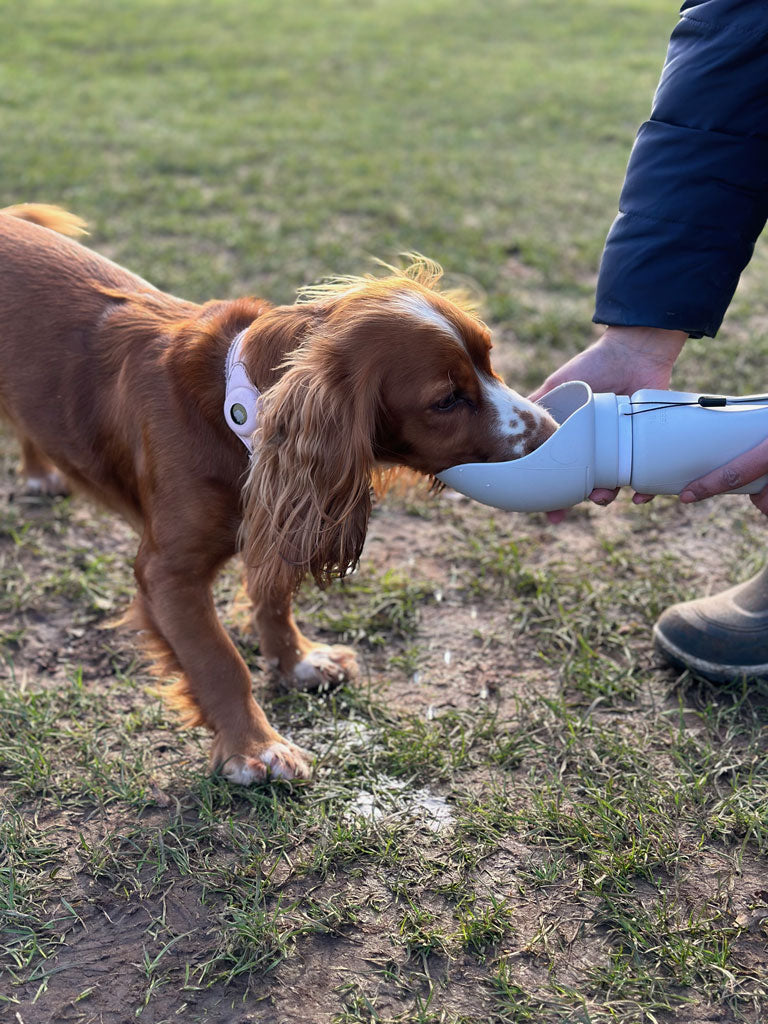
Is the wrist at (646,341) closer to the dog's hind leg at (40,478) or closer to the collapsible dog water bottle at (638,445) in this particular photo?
the collapsible dog water bottle at (638,445)

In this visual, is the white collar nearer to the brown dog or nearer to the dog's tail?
the brown dog

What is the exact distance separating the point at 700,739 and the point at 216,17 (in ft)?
45.8

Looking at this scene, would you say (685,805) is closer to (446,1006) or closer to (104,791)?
(446,1006)

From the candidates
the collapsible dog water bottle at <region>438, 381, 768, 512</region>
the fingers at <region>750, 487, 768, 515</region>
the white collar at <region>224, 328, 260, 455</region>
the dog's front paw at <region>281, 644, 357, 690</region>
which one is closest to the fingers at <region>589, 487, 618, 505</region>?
the collapsible dog water bottle at <region>438, 381, 768, 512</region>

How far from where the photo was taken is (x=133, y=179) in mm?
7461

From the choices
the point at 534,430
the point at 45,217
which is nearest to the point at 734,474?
the point at 534,430

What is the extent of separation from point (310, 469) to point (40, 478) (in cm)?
206

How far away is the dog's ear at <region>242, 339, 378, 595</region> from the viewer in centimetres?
262

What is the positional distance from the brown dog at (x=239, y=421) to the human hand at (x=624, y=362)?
0.42 meters

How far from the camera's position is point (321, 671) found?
3.35 meters

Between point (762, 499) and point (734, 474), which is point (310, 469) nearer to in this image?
point (734, 474)

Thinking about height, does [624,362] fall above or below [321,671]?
above

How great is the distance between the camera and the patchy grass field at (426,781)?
2.38 meters

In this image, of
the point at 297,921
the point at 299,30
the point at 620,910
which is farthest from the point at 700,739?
the point at 299,30
